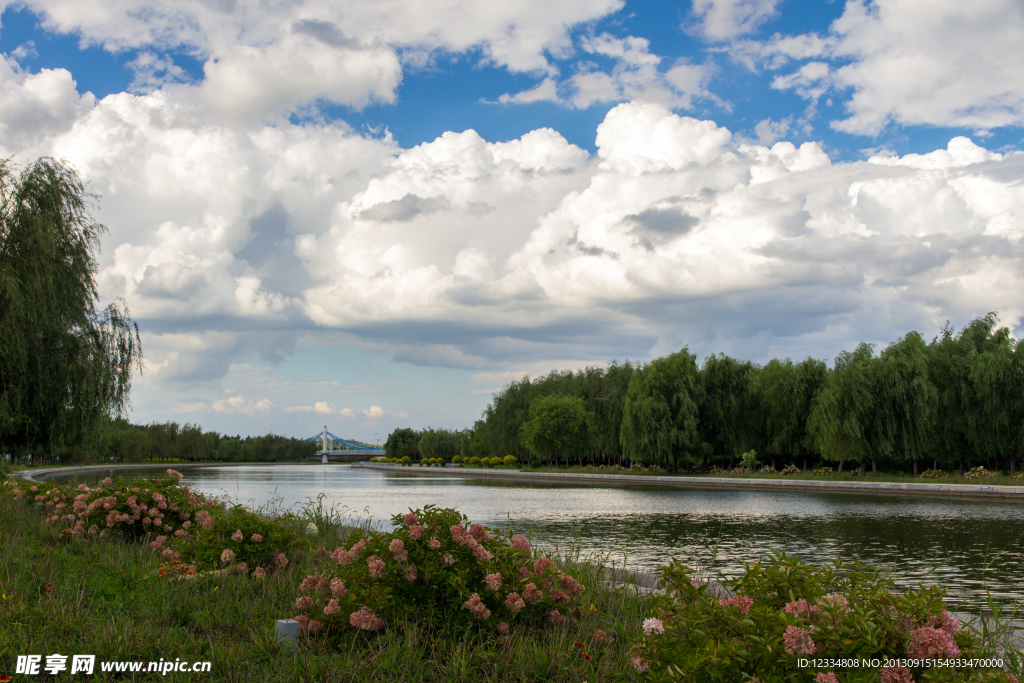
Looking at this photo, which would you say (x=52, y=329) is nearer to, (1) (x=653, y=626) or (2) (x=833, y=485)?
(1) (x=653, y=626)

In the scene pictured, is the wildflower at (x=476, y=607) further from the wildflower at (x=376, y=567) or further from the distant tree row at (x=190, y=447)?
the distant tree row at (x=190, y=447)

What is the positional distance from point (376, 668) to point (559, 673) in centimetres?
93

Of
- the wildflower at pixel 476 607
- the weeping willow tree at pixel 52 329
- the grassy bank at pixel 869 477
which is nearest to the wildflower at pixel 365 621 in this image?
the wildflower at pixel 476 607

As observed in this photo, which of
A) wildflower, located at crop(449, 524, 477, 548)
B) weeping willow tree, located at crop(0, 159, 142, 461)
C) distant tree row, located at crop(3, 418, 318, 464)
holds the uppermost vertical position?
weeping willow tree, located at crop(0, 159, 142, 461)

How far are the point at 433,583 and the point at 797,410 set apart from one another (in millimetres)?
40256

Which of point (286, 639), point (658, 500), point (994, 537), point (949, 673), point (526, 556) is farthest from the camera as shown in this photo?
point (658, 500)

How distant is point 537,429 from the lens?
53.9 meters

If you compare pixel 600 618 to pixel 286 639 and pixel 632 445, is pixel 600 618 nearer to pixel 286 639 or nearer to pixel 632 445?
pixel 286 639

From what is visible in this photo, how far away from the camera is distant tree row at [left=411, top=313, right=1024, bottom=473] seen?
31.4 m

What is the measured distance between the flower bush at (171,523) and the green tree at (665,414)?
113 ft

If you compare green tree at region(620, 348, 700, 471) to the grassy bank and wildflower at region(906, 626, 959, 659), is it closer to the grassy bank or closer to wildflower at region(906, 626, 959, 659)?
the grassy bank

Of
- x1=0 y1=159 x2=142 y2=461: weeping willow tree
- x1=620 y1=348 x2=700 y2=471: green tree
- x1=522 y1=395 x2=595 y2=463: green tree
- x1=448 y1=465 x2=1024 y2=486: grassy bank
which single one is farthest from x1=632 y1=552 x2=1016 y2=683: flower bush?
x1=522 y1=395 x2=595 y2=463: green tree

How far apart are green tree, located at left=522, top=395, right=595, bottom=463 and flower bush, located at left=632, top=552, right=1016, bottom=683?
51.1 m

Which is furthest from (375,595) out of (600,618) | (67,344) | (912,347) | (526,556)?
(912,347)
